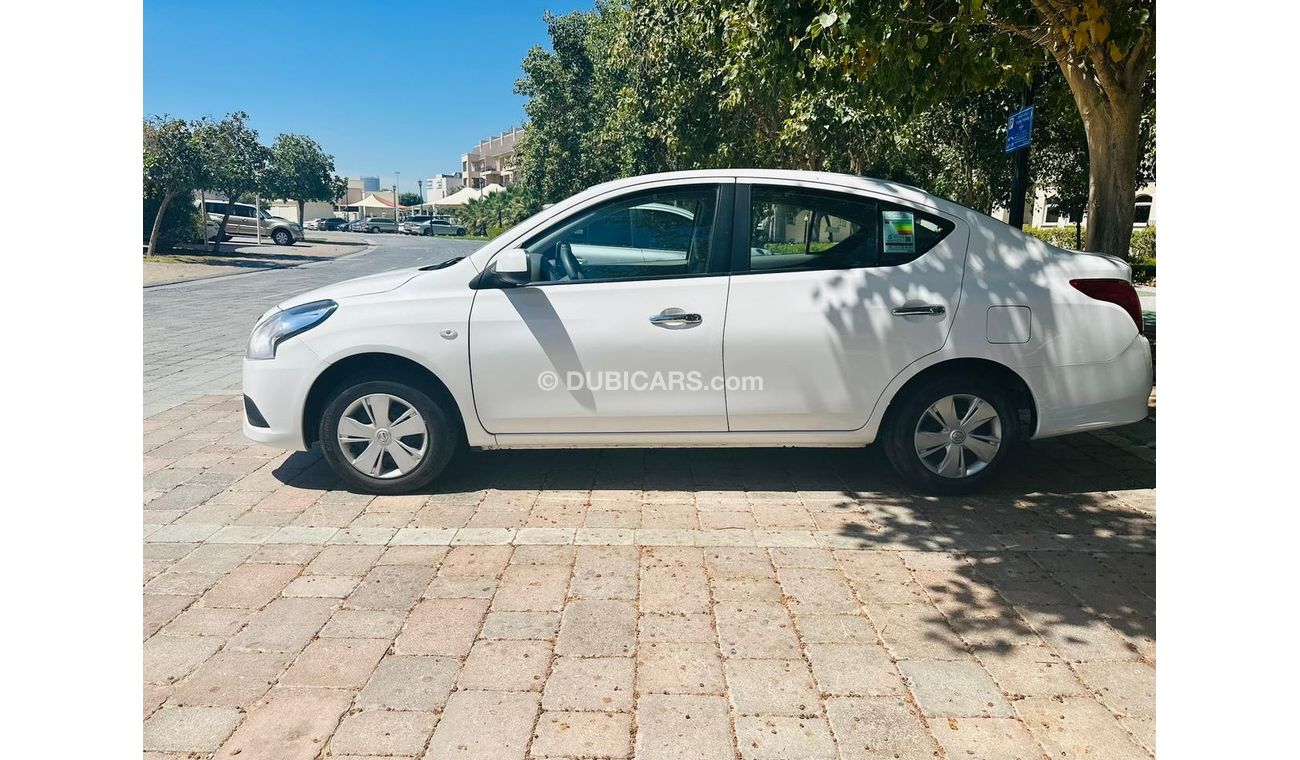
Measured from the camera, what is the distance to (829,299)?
4.93m

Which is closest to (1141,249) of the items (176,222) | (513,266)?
(513,266)

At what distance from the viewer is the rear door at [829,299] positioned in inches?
194

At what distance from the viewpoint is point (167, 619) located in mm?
3721

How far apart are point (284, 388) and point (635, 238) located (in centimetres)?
209

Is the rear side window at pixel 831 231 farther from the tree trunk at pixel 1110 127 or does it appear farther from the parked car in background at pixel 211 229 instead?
the parked car in background at pixel 211 229

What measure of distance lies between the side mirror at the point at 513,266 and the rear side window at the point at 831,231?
1212 mm

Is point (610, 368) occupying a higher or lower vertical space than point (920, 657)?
higher

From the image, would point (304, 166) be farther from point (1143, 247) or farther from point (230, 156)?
point (1143, 247)

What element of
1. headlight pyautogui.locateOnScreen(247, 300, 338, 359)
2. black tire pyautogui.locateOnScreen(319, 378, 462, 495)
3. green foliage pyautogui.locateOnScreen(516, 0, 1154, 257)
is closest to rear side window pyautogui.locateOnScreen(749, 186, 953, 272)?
green foliage pyautogui.locateOnScreen(516, 0, 1154, 257)

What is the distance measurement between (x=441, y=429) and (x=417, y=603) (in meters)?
1.42

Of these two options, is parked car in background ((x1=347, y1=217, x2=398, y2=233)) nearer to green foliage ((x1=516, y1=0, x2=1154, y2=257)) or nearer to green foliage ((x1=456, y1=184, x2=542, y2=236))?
green foliage ((x1=456, y1=184, x2=542, y2=236))

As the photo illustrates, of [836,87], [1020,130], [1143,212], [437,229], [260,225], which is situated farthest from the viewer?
[437,229]

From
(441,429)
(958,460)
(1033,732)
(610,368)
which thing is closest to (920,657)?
(1033,732)

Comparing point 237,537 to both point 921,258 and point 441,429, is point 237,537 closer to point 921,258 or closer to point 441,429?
point 441,429
